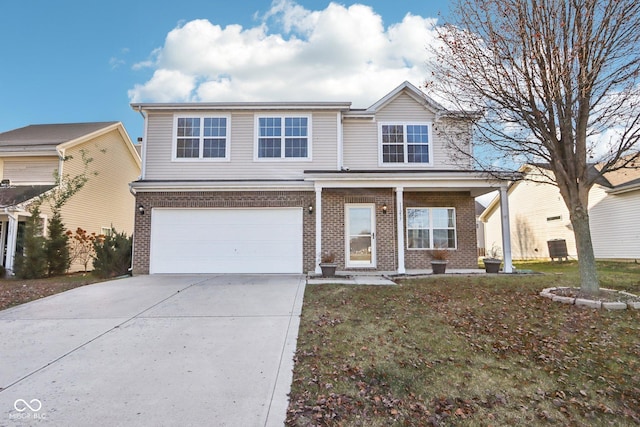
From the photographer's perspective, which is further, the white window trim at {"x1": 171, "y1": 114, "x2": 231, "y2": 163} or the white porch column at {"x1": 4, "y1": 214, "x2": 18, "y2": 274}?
the white porch column at {"x1": 4, "y1": 214, "x2": 18, "y2": 274}

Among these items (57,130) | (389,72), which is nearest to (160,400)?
(389,72)

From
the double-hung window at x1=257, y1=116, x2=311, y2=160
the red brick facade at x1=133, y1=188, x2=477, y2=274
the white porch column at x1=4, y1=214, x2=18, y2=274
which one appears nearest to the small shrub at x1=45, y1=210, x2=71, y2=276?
the white porch column at x1=4, y1=214, x2=18, y2=274

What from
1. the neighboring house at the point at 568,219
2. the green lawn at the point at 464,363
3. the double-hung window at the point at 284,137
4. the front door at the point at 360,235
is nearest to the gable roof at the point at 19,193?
the double-hung window at the point at 284,137

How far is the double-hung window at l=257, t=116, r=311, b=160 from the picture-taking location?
39.5 ft

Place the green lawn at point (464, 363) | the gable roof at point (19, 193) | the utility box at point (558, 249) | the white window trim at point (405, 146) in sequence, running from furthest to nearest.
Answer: the utility box at point (558, 249), the gable roof at point (19, 193), the white window trim at point (405, 146), the green lawn at point (464, 363)

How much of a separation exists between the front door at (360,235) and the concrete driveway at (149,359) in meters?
4.20

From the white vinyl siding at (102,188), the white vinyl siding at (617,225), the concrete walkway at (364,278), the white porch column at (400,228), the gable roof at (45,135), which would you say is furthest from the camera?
the white vinyl siding at (102,188)

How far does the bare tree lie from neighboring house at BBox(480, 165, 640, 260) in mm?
4126

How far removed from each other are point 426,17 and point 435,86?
163cm

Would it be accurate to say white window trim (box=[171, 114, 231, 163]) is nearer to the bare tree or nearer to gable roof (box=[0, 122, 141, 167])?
gable roof (box=[0, 122, 141, 167])

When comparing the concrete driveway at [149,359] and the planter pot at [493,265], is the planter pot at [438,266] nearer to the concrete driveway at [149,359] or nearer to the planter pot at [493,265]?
the planter pot at [493,265]

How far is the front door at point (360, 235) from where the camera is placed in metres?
11.6

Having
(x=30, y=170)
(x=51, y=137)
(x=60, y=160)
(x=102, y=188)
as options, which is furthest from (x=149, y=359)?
(x=51, y=137)

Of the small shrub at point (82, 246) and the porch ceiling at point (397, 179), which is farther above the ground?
the porch ceiling at point (397, 179)
